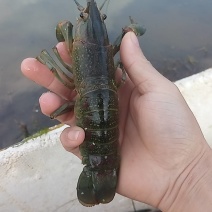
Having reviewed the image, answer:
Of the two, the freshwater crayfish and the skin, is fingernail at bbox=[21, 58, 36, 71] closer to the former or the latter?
the skin

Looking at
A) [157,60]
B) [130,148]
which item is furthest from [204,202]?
[157,60]

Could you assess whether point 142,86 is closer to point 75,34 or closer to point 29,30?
point 75,34

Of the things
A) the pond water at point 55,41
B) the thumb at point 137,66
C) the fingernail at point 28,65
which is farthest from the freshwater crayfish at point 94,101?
the pond water at point 55,41

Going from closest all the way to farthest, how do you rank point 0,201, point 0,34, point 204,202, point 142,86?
point 204,202, point 142,86, point 0,201, point 0,34

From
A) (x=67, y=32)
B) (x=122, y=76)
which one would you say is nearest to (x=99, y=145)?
(x=122, y=76)

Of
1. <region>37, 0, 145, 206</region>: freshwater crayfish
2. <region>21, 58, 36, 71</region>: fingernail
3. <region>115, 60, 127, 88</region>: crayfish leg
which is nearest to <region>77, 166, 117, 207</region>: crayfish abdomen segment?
<region>37, 0, 145, 206</region>: freshwater crayfish

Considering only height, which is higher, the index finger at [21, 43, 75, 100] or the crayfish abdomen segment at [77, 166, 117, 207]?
the index finger at [21, 43, 75, 100]
